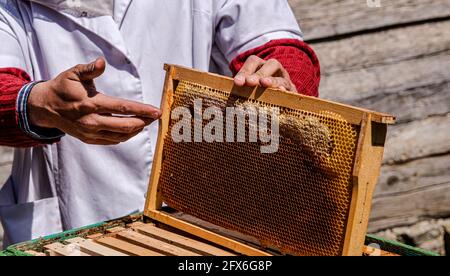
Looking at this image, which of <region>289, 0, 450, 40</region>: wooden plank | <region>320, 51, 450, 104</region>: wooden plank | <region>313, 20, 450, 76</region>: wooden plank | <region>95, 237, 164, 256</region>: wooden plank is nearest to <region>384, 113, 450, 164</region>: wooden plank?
<region>320, 51, 450, 104</region>: wooden plank

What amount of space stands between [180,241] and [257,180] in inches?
10.8

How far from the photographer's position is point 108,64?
8.66 ft

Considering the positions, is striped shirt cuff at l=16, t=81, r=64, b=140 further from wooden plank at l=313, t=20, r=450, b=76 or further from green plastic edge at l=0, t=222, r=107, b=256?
wooden plank at l=313, t=20, r=450, b=76

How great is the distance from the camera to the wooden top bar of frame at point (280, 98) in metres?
1.92

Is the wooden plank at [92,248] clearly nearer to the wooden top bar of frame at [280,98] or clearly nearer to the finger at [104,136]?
the finger at [104,136]

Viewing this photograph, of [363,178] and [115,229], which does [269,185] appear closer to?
[363,178]

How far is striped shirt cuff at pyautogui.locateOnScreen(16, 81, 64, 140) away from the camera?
7.54 ft

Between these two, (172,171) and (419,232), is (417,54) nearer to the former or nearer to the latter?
(419,232)

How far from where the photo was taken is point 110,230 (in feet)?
7.30

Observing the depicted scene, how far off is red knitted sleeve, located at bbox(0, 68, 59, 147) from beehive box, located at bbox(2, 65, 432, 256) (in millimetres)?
423

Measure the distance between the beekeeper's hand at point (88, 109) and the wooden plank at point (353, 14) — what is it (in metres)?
2.02

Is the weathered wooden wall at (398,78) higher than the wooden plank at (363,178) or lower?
higher

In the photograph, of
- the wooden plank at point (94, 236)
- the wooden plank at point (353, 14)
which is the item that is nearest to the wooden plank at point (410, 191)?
the wooden plank at point (353, 14)
